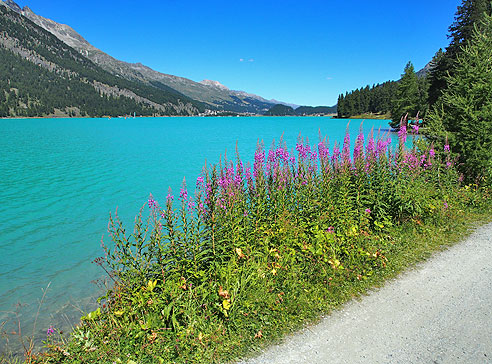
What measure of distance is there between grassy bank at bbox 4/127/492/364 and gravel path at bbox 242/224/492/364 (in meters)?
0.34

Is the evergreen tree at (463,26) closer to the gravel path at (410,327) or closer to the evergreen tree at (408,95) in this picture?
the evergreen tree at (408,95)

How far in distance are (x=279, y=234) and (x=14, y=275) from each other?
30.7ft

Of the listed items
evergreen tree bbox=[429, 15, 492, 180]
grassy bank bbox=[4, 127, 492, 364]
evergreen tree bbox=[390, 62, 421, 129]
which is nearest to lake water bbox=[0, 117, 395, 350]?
grassy bank bbox=[4, 127, 492, 364]

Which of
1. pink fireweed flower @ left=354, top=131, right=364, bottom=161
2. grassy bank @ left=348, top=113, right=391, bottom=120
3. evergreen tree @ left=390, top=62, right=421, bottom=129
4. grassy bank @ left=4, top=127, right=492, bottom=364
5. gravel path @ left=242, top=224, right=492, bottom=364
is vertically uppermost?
evergreen tree @ left=390, top=62, right=421, bottom=129

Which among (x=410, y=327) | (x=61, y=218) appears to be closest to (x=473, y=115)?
(x=410, y=327)

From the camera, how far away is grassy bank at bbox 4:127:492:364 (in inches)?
183

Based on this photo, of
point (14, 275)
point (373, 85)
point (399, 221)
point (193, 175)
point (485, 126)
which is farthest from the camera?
point (373, 85)

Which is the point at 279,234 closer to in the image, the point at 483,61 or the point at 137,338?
the point at 137,338

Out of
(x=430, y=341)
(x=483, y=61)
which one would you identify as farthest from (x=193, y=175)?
(x=430, y=341)

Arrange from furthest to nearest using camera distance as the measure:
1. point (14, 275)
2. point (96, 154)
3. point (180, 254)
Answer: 1. point (96, 154)
2. point (14, 275)
3. point (180, 254)

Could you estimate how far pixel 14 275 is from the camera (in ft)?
32.5

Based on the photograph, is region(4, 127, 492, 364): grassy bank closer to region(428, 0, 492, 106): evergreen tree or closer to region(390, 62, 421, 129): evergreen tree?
region(428, 0, 492, 106): evergreen tree

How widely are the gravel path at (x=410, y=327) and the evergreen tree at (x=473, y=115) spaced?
271 inches

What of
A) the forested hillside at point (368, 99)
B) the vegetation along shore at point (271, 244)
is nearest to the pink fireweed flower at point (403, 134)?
the vegetation along shore at point (271, 244)
